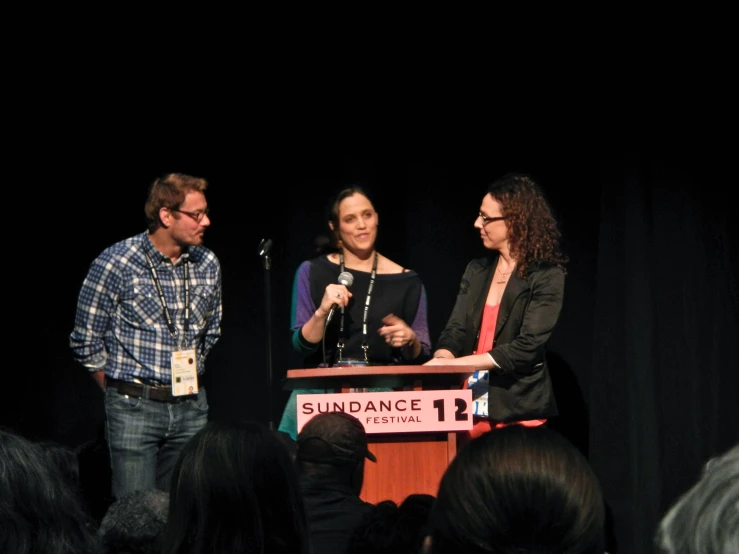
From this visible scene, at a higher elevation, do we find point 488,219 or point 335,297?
point 488,219

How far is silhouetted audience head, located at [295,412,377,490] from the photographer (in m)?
3.26

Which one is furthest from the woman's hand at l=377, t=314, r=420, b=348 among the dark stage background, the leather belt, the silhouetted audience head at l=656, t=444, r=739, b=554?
the silhouetted audience head at l=656, t=444, r=739, b=554

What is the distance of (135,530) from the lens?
2.52m

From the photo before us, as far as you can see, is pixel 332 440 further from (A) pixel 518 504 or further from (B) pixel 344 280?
(A) pixel 518 504

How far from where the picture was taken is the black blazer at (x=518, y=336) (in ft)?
13.8

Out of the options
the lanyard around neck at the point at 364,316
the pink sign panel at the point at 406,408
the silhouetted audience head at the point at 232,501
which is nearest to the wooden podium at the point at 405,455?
the pink sign panel at the point at 406,408

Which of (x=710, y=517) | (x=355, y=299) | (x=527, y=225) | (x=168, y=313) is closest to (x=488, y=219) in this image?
(x=527, y=225)

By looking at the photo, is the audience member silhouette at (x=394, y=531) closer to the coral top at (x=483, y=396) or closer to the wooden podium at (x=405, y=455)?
the wooden podium at (x=405, y=455)

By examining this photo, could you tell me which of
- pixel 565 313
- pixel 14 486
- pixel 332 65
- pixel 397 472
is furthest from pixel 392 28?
pixel 14 486

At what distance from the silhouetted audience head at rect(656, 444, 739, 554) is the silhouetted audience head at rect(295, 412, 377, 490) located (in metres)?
2.15

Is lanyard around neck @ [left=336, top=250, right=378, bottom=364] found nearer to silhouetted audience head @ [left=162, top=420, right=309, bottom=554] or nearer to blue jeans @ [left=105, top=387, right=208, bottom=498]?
blue jeans @ [left=105, top=387, right=208, bottom=498]

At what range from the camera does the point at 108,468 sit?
18.2ft

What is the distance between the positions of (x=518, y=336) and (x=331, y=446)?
1.24 metres

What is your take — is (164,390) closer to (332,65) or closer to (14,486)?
(332,65)
